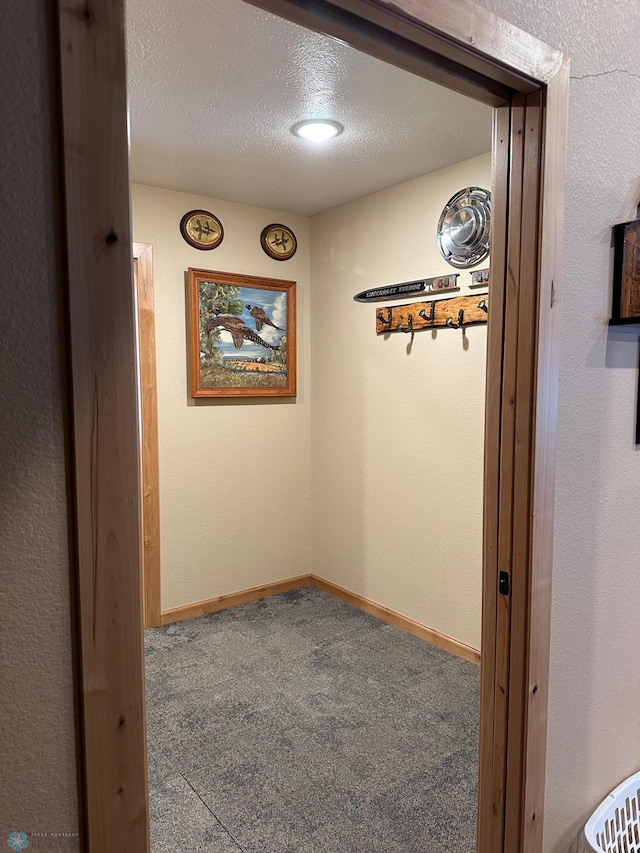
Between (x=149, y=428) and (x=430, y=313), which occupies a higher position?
(x=430, y=313)

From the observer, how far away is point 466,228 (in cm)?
284

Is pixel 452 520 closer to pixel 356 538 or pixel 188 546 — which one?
pixel 356 538

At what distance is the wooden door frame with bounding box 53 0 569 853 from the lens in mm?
742

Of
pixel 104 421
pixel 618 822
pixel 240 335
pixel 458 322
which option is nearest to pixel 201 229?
pixel 240 335

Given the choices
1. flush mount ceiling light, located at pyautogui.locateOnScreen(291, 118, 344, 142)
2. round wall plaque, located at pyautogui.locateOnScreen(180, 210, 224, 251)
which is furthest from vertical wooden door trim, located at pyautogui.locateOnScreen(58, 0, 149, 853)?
round wall plaque, located at pyautogui.locateOnScreen(180, 210, 224, 251)

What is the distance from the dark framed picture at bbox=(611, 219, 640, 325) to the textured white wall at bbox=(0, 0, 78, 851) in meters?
1.30

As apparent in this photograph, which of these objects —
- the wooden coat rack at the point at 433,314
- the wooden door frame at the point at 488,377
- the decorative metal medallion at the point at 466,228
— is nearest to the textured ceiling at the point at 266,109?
the decorative metal medallion at the point at 466,228

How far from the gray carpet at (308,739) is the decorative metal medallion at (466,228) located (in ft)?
6.58

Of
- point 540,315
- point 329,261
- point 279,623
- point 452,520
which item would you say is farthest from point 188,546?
point 540,315

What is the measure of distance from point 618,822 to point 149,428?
2670 mm

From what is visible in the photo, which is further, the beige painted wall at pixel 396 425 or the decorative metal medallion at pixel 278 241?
the decorative metal medallion at pixel 278 241

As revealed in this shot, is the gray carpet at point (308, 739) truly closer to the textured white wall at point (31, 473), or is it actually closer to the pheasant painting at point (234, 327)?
the textured white wall at point (31, 473)

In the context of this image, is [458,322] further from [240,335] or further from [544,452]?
[544,452]

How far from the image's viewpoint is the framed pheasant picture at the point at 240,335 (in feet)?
11.4
